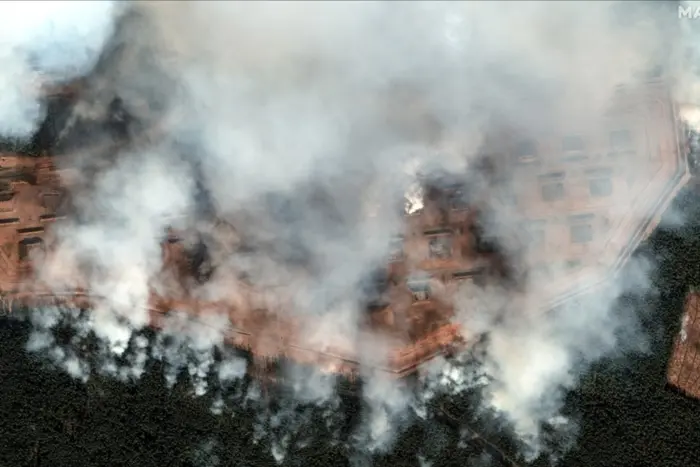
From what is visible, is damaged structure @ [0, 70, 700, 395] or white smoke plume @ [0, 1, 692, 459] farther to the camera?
damaged structure @ [0, 70, 700, 395]

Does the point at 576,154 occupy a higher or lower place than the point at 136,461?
higher

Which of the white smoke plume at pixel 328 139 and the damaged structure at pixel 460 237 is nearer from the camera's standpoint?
the white smoke plume at pixel 328 139

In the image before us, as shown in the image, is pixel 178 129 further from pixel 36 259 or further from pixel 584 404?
pixel 584 404

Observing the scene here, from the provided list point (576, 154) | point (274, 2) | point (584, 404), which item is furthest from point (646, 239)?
point (274, 2)

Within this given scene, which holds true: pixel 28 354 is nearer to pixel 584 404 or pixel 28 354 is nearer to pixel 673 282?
pixel 584 404

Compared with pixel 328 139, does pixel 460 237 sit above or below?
below

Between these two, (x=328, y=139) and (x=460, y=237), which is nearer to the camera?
(x=328, y=139)

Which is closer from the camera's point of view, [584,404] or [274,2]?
[274,2]

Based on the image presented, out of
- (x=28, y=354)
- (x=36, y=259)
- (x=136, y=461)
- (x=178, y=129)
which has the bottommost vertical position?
(x=136, y=461)
